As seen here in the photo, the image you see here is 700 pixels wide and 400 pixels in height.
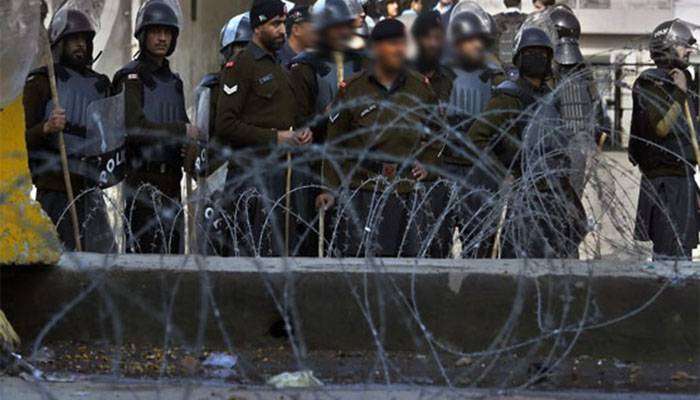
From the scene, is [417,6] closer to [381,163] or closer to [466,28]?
[466,28]

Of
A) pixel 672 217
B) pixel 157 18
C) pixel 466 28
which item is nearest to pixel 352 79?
pixel 466 28

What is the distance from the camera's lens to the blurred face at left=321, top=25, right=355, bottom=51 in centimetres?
995

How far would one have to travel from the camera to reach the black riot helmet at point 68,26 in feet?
30.8

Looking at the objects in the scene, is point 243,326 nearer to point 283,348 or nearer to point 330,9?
point 283,348

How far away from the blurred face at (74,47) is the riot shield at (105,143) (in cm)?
30

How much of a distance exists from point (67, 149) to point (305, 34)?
5.50 ft

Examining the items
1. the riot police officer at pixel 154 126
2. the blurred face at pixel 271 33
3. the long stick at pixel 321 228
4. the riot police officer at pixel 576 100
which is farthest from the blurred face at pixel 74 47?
the riot police officer at pixel 576 100

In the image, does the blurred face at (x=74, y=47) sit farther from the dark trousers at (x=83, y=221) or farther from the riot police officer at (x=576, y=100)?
the riot police officer at (x=576, y=100)

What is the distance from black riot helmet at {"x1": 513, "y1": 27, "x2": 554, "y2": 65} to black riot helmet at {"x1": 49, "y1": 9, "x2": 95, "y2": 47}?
7.52 feet

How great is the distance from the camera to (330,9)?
399 inches

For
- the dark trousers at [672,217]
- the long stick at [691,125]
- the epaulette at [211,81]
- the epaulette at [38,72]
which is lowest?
the dark trousers at [672,217]

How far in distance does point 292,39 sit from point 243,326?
10.0 feet

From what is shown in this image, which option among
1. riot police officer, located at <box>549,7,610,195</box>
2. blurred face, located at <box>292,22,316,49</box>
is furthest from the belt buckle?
blurred face, located at <box>292,22,316,49</box>

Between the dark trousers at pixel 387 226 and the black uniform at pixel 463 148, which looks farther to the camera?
the black uniform at pixel 463 148
